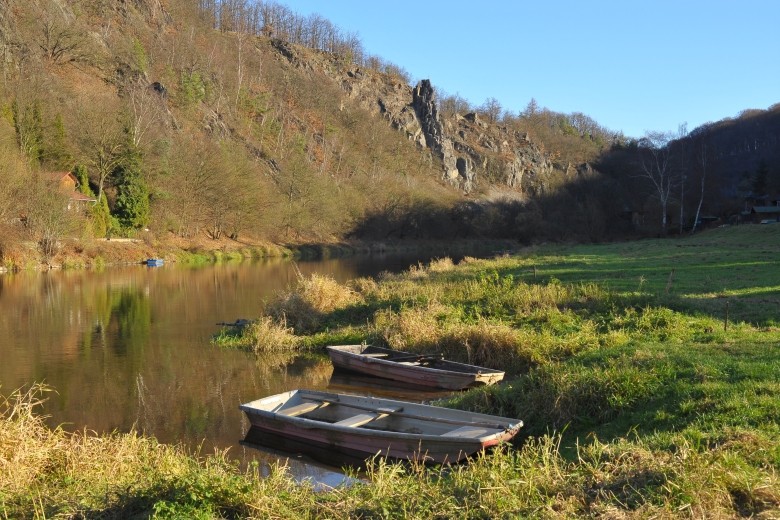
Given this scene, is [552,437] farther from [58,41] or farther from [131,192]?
[58,41]

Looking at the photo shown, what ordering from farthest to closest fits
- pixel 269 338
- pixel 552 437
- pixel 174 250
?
pixel 174 250 → pixel 269 338 → pixel 552 437

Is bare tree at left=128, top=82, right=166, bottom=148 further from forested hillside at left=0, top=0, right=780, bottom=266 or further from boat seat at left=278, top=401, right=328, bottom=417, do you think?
boat seat at left=278, top=401, right=328, bottom=417

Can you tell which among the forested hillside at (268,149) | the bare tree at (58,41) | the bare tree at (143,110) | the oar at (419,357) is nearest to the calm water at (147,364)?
the oar at (419,357)

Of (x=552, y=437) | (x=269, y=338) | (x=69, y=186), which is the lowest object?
(x=269, y=338)

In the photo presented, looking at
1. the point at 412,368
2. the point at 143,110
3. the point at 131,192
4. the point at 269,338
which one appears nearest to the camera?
the point at 412,368

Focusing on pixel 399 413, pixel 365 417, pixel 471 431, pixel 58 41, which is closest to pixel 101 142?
pixel 58 41

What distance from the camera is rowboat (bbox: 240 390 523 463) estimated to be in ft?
34.0

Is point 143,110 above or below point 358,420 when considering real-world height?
above

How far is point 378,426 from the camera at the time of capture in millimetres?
12164

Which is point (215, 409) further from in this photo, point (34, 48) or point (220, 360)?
point (34, 48)

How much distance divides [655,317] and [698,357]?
219 inches

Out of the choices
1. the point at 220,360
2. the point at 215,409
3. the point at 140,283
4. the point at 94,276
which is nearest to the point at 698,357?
the point at 215,409

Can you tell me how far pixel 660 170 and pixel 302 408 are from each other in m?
91.9

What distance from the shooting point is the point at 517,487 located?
6703mm
